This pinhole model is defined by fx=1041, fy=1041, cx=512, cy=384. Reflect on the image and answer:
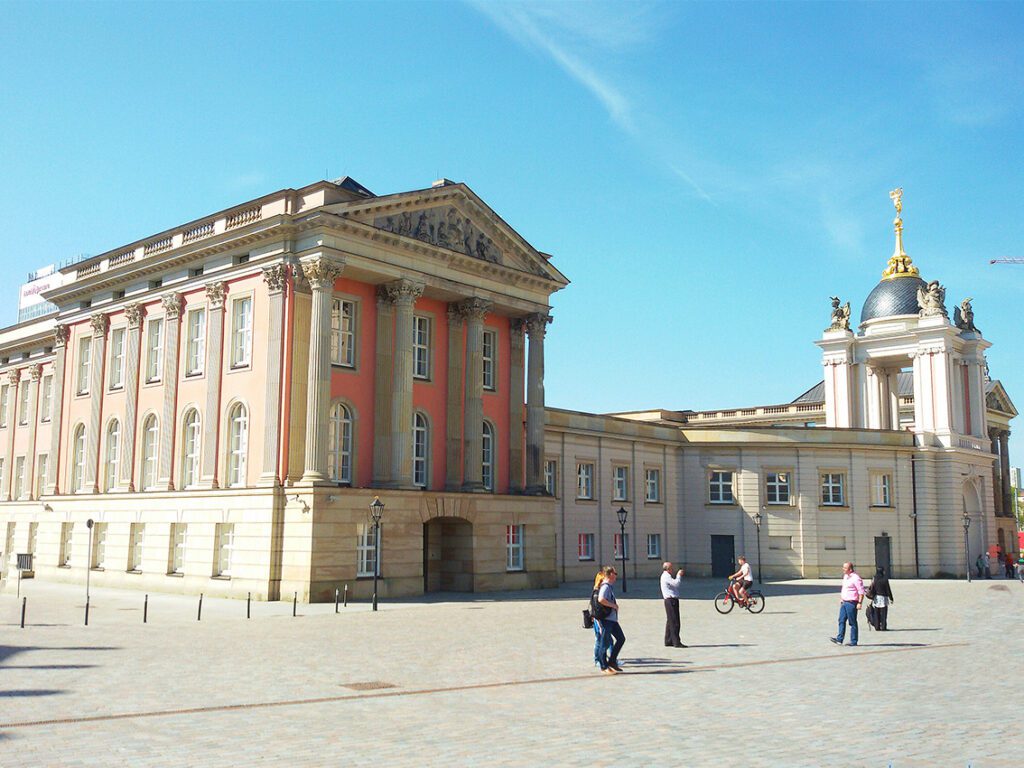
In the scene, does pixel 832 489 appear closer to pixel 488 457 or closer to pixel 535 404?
pixel 535 404

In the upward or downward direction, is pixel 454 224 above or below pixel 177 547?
above

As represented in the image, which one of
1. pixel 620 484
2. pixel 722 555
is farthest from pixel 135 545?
pixel 722 555

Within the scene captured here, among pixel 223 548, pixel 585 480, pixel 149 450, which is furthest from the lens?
pixel 585 480

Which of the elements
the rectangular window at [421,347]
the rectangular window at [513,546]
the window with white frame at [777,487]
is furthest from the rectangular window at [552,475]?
the window with white frame at [777,487]

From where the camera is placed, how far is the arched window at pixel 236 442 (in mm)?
39094

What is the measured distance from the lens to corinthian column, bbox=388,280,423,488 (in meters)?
39.1

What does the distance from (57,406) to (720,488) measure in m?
35.0

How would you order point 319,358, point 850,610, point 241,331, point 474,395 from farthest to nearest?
point 474,395 → point 241,331 → point 319,358 → point 850,610

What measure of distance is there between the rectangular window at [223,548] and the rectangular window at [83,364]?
15.1 m

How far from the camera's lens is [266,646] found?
21.7 meters

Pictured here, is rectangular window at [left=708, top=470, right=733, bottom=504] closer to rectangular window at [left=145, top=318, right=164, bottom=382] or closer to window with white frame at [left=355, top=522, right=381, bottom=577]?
window with white frame at [left=355, top=522, right=381, bottom=577]

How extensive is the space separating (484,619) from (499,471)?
16.5m

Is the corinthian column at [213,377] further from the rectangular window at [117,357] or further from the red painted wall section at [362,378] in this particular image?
the rectangular window at [117,357]

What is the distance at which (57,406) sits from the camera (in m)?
51.0
